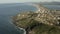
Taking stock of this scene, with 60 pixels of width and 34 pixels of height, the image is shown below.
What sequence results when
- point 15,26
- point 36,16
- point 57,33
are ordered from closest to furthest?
point 57,33, point 15,26, point 36,16

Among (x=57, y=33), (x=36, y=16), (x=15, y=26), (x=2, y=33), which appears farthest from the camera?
(x=36, y=16)

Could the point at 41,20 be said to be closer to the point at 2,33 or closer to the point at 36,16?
the point at 36,16

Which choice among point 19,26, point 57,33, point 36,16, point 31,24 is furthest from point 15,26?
point 57,33

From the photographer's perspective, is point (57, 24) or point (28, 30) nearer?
point (28, 30)

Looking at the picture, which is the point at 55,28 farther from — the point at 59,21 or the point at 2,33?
the point at 2,33

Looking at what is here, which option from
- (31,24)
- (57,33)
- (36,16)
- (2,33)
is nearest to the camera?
(57,33)

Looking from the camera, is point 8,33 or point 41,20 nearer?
point 8,33

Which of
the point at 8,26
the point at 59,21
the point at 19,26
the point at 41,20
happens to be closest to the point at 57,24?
the point at 59,21

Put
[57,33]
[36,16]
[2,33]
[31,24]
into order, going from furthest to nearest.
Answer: [36,16], [31,24], [2,33], [57,33]
